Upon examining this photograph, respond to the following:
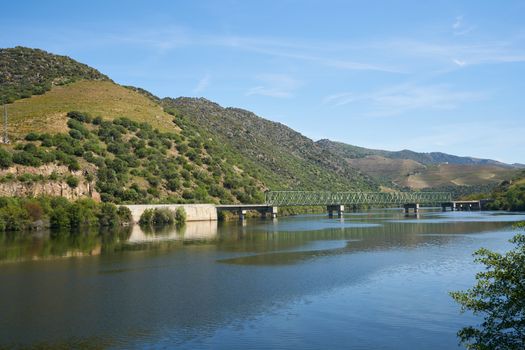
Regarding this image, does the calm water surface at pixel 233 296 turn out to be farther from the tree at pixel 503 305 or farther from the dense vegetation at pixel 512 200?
the dense vegetation at pixel 512 200

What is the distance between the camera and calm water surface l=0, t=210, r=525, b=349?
1032 inches

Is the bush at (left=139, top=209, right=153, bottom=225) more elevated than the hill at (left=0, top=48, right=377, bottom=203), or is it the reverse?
the hill at (left=0, top=48, right=377, bottom=203)

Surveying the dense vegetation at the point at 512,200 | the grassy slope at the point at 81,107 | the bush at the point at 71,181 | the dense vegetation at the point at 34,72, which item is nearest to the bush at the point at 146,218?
the bush at the point at 71,181

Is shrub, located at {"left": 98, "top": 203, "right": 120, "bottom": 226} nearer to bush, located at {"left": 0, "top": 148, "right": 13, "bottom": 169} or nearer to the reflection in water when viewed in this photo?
the reflection in water

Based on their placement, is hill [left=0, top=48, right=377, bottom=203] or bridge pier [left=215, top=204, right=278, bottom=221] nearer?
hill [left=0, top=48, right=377, bottom=203]

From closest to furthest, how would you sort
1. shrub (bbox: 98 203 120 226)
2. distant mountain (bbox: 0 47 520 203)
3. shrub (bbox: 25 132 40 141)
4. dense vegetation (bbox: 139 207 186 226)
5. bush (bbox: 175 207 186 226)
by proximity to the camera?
shrub (bbox: 98 203 120 226)
dense vegetation (bbox: 139 207 186 226)
distant mountain (bbox: 0 47 520 203)
bush (bbox: 175 207 186 226)
shrub (bbox: 25 132 40 141)

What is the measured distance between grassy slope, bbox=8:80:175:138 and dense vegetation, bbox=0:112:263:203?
4870 mm

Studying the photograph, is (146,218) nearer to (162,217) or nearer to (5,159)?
(162,217)

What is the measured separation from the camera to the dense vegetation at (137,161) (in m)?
108

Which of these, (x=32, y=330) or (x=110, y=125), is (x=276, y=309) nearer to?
(x=32, y=330)

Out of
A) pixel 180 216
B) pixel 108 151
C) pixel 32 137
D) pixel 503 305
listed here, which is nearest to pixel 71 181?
pixel 32 137

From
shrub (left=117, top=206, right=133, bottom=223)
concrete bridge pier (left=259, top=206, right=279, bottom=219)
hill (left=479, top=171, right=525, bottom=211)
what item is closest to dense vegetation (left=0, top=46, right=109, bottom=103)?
shrub (left=117, top=206, right=133, bottom=223)

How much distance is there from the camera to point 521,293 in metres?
17.6

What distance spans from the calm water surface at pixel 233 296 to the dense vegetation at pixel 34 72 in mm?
97623
